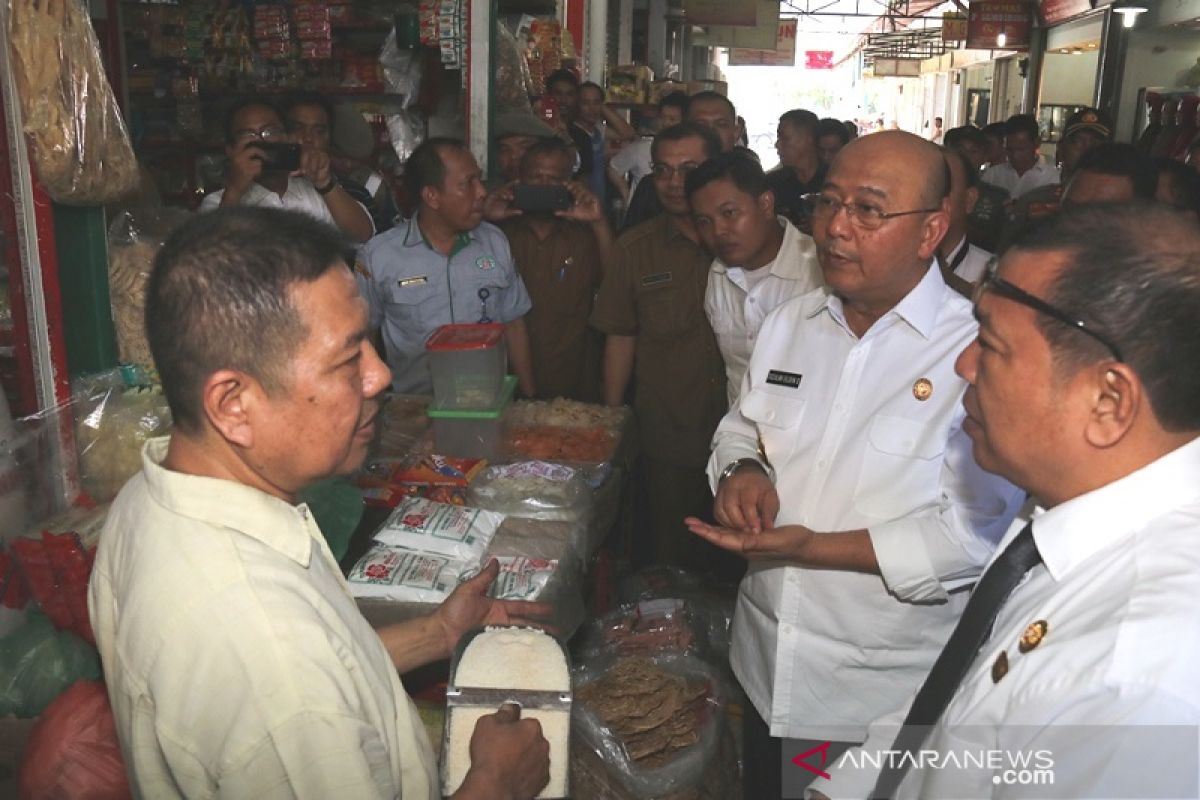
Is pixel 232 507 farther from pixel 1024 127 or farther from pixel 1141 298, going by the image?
→ pixel 1024 127

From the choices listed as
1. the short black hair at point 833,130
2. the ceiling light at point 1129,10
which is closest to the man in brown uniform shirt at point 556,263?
the short black hair at point 833,130

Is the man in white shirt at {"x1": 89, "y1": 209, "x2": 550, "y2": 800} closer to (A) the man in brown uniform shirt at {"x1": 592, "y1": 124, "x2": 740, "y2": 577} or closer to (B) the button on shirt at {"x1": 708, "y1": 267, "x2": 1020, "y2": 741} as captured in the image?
(B) the button on shirt at {"x1": 708, "y1": 267, "x2": 1020, "y2": 741}

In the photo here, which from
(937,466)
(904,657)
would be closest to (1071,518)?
(937,466)

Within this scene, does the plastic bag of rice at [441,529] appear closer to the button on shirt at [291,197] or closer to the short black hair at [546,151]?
the button on shirt at [291,197]

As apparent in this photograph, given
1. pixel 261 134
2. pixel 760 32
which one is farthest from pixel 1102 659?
pixel 760 32

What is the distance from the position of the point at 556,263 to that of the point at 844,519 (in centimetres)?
245

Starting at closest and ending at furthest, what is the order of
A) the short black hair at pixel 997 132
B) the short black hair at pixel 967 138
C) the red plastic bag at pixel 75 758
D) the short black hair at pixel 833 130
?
the red plastic bag at pixel 75 758 → the short black hair at pixel 833 130 → the short black hair at pixel 967 138 → the short black hair at pixel 997 132

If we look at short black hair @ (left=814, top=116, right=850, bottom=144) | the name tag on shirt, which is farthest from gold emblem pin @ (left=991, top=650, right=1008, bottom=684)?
short black hair @ (left=814, top=116, right=850, bottom=144)

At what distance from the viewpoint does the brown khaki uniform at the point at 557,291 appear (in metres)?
4.10

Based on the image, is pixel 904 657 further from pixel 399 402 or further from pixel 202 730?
pixel 399 402

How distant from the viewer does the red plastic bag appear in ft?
5.02

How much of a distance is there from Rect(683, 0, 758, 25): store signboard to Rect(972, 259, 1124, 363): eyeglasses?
12.1m

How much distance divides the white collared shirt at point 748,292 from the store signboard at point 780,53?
1562cm

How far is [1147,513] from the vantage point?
41.4 inches
